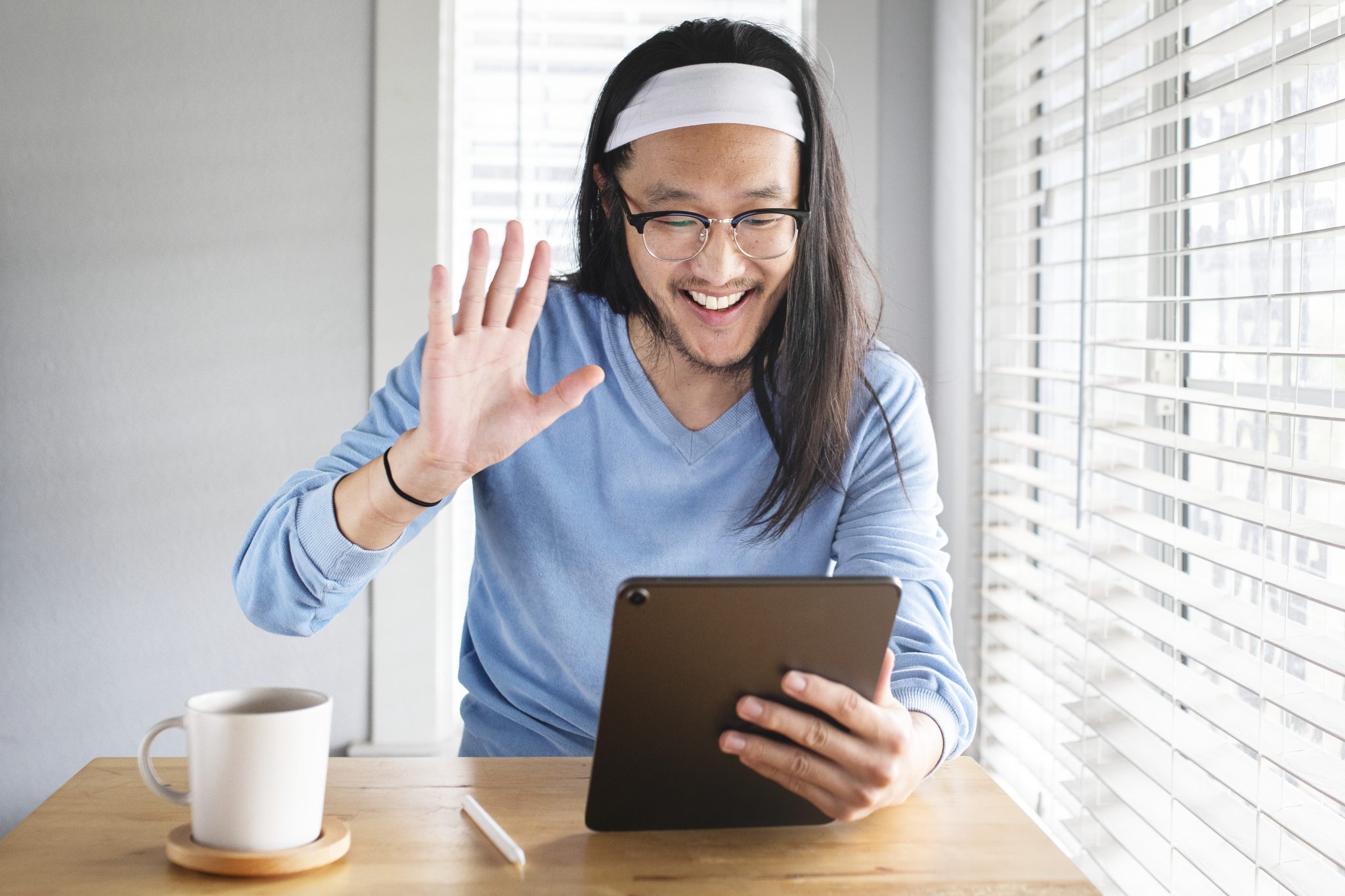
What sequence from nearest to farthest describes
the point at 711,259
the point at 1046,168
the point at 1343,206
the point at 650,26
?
the point at 1343,206 < the point at 711,259 < the point at 1046,168 < the point at 650,26

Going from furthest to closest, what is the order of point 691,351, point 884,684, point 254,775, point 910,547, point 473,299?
1. point 691,351
2. point 910,547
3. point 473,299
4. point 884,684
5. point 254,775

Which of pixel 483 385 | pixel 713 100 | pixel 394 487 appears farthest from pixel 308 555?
pixel 713 100

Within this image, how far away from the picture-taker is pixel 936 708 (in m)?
1.02

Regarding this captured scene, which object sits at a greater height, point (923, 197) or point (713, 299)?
point (923, 197)

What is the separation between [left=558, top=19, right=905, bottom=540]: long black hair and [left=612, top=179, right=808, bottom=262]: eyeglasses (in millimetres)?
60

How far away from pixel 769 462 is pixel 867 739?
23.4 inches

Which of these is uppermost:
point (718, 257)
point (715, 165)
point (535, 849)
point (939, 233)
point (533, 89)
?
point (533, 89)

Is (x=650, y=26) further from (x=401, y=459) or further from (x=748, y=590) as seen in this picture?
(x=748, y=590)

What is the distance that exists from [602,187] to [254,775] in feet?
3.21

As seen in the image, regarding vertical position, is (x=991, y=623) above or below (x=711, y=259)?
below

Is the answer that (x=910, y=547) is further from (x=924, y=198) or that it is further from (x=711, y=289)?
(x=924, y=198)

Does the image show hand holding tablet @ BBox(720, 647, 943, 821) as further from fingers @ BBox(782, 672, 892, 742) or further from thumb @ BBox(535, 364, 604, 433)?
thumb @ BBox(535, 364, 604, 433)

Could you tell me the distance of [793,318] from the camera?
1400mm

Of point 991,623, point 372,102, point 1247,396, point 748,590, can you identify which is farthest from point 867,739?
point 372,102
